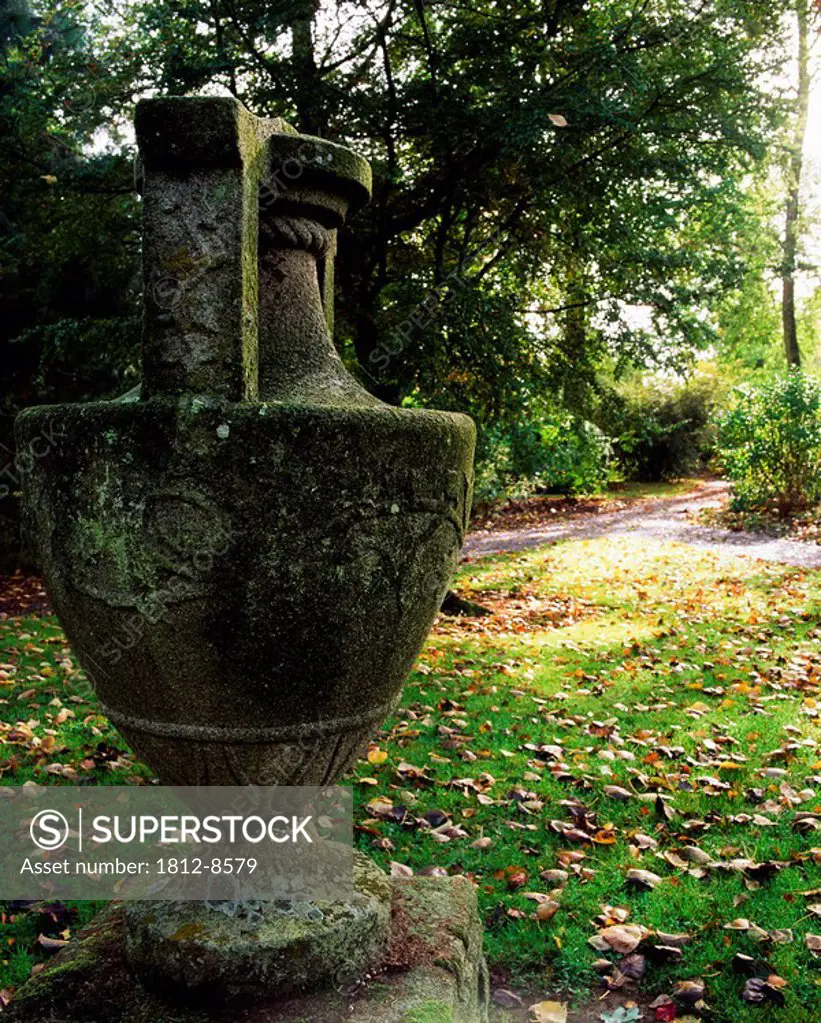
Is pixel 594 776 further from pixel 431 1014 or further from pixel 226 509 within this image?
pixel 226 509

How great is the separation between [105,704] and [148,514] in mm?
650

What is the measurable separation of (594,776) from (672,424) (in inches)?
722

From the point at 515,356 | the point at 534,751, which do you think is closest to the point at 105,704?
the point at 534,751

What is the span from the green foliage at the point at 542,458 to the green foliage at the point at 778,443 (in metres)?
2.47

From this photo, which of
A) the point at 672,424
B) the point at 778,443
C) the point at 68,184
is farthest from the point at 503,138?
the point at 672,424

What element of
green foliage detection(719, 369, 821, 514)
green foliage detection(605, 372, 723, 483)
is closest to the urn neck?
green foliage detection(719, 369, 821, 514)

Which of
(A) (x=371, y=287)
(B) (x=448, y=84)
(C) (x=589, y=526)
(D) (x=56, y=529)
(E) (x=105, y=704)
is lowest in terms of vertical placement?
(C) (x=589, y=526)

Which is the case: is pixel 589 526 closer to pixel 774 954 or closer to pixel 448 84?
pixel 448 84

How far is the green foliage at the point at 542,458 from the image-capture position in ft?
28.4

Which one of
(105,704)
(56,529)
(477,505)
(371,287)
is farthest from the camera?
(477,505)

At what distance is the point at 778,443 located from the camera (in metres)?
13.9

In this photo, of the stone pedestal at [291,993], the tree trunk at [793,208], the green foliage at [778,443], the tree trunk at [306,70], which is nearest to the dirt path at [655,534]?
the green foliage at [778,443]

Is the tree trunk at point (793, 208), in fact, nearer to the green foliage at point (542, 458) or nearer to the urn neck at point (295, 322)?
the green foliage at point (542, 458)

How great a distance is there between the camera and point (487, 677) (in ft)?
20.0
